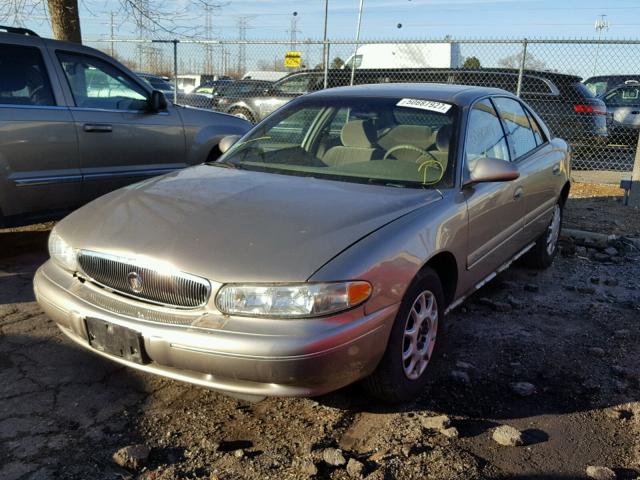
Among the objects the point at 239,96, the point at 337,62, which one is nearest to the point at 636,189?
the point at 239,96

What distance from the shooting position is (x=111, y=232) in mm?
2977

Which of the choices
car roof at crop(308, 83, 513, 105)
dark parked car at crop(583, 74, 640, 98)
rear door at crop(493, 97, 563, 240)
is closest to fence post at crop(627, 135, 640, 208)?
rear door at crop(493, 97, 563, 240)

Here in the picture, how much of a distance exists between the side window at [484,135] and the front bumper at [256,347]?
58.9 inches

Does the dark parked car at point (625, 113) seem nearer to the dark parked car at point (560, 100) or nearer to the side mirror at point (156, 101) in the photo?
the dark parked car at point (560, 100)

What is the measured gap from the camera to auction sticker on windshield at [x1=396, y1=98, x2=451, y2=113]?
3910 millimetres

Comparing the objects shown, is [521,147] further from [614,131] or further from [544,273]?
[614,131]

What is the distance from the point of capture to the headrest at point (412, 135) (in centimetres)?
380

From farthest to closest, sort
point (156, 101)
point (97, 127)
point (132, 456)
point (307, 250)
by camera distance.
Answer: point (156, 101) → point (97, 127) → point (307, 250) → point (132, 456)

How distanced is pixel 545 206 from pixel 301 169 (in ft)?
7.60

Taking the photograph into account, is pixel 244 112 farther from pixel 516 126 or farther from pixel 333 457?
pixel 333 457

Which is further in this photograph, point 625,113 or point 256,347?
point 625,113

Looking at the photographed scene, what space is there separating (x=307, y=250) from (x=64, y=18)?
6.57m

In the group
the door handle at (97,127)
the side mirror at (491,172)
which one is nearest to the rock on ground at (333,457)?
the side mirror at (491,172)

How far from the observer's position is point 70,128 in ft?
17.0
